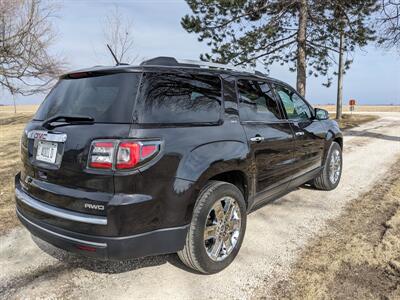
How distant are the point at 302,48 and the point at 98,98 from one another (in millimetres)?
12278

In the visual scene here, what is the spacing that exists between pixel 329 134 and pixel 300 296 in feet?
10.8

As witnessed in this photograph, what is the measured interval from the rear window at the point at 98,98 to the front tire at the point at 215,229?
98 centimetres

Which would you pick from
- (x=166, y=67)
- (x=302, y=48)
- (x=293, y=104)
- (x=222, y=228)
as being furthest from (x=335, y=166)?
(x=302, y=48)

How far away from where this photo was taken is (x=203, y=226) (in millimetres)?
2930

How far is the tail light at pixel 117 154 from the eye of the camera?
247cm

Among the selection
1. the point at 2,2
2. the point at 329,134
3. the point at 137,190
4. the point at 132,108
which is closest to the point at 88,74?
the point at 132,108

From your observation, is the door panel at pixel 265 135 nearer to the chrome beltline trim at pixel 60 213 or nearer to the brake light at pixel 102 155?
the brake light at pixel 102 155

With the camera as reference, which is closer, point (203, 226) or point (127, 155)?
point (127, 155)

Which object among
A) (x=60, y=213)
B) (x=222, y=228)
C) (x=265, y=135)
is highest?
(x=265, y=135)

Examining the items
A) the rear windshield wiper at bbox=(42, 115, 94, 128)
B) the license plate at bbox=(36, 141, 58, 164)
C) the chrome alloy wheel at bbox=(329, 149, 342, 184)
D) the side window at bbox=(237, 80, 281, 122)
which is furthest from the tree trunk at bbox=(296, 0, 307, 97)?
the license plate at bbox=(36, 141, 58, 164)

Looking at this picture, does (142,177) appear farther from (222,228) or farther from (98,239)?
(222,228)

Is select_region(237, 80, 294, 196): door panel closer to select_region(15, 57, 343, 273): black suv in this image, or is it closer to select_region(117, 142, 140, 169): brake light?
select_region(15, 57, 343, 273): black suv

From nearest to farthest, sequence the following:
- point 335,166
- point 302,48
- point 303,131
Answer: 1. point 303,131
2. point 335,166
3. point 302,48

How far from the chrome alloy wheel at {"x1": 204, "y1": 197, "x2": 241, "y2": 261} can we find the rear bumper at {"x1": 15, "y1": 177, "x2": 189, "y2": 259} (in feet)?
1.24
